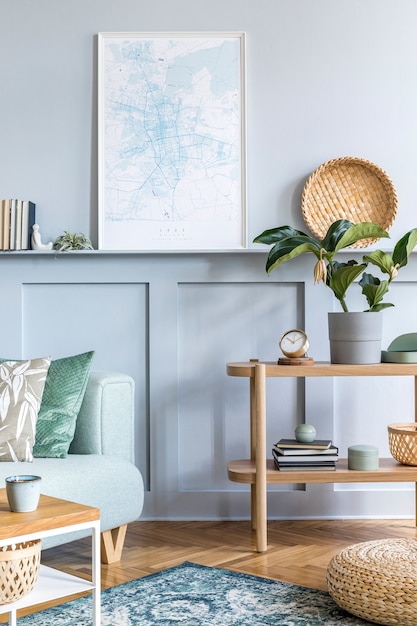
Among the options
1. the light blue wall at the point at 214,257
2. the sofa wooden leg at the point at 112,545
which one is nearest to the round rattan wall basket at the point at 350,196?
the light blue wall at the point at 214,257

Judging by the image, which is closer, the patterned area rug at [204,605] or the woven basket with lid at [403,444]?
the patterned area rug at [204,605]

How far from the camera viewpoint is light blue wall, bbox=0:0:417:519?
359 centimetres

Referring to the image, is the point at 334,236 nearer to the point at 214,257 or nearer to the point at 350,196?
the point at 350,196

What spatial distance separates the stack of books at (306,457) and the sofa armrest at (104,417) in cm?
64

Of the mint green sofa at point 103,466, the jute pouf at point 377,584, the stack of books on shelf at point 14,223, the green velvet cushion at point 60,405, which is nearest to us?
the jute pouf at point 377,584

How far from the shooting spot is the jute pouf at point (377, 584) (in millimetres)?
2150

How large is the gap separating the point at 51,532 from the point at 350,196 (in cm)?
229

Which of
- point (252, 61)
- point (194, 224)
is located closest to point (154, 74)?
point (252, 61)

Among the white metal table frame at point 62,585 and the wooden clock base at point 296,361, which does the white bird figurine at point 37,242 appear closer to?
the wooden clock base at point 296,361

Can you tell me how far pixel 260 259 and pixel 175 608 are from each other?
1.70 meters

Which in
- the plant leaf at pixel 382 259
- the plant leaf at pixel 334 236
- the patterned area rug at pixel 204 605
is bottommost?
the patterned area rug at pixel 204 605

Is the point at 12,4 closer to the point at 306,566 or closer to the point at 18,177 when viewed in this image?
the point at 18,177

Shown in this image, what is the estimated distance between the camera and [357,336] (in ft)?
10.4

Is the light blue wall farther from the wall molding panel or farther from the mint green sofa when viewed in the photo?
the mint green sofa
